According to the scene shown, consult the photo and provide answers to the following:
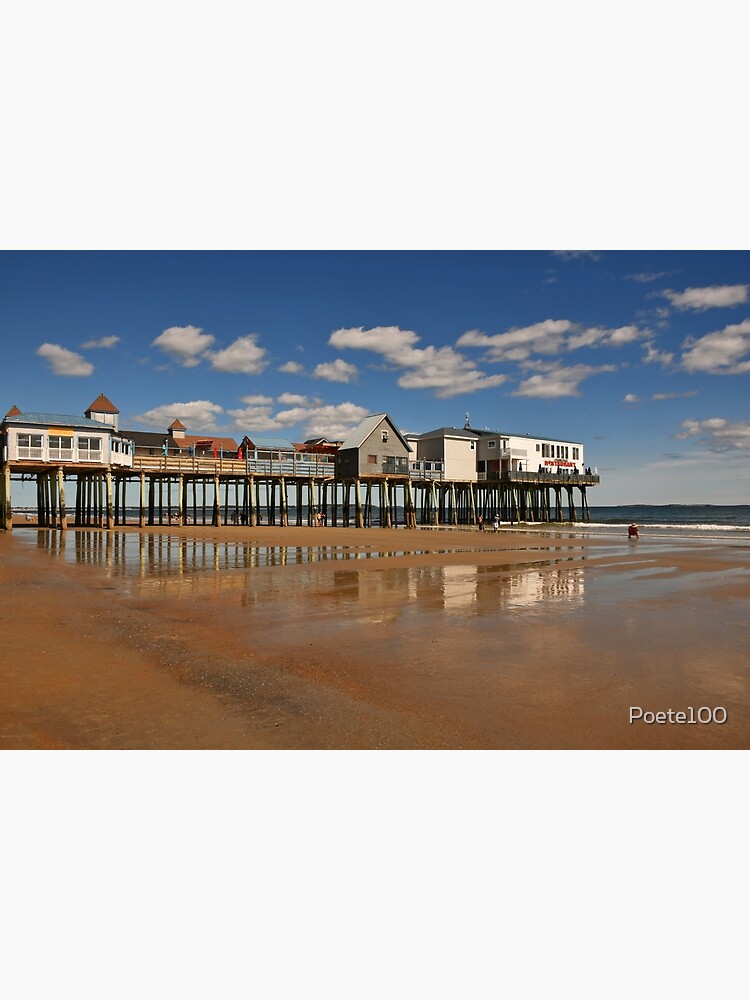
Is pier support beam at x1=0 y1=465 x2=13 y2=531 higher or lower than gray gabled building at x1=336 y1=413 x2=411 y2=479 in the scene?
lower

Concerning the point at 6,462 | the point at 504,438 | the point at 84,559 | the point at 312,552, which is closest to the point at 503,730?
the point at 84,559

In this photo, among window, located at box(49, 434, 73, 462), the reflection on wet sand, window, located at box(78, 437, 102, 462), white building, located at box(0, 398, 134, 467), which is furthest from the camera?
window, located at box(78, 437, 102, 462)

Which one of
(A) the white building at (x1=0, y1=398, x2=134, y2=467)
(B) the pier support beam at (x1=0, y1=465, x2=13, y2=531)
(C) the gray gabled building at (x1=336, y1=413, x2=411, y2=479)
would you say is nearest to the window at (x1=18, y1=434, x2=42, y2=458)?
(A) the white building at (x1=0, y1=398, x2=134, y2=467)

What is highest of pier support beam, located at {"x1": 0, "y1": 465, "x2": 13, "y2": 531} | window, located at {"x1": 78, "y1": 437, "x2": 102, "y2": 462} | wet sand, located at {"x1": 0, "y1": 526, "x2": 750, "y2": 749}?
window, located at {"x1": 78, "y1": 437, "x2": 102, "y2": 462}

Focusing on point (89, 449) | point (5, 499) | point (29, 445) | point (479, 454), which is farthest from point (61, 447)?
point (479, 454)

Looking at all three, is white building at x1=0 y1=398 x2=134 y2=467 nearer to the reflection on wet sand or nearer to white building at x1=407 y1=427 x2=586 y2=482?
the reflection on wet sand

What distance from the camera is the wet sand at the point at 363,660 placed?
229 inches

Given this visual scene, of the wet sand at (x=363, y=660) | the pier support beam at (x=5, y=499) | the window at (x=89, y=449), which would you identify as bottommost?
the wet sand at (x=363, y=660)

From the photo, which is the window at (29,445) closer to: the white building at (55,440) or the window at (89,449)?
the white building at (55,440)

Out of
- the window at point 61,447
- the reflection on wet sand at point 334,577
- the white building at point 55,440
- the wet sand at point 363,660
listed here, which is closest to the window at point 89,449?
the white building at point 55,440

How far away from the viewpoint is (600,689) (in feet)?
23.7

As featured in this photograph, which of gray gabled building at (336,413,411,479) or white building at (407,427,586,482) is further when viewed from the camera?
white building at (407,427,586,482)

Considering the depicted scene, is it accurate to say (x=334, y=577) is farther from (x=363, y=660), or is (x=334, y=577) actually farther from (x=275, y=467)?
(x=275, y=467)

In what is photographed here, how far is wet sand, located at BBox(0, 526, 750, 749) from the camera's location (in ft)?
19.1
